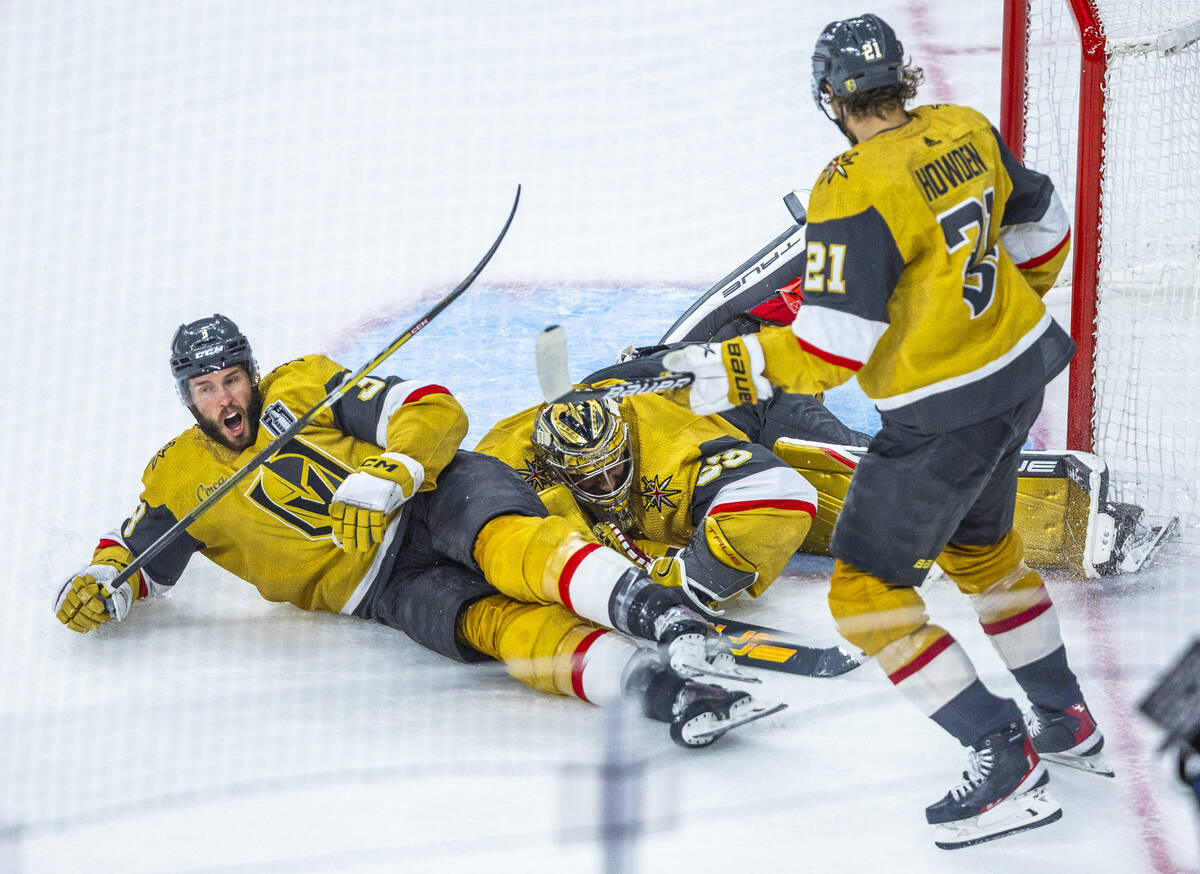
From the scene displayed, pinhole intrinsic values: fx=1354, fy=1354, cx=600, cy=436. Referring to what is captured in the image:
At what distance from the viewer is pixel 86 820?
2.05 meters

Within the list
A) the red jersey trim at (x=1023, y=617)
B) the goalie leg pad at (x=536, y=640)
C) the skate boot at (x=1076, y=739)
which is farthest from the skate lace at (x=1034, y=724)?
the goalie leg pad at (x=536, y=640)

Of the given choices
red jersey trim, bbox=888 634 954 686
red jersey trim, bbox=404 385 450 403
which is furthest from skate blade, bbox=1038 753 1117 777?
red jersey trim, bbox=404 385 450 403

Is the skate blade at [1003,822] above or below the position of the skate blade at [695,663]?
below

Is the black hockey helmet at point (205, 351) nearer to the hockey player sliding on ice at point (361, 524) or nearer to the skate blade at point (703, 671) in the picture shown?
the hockey player sliding on ice at point (361, 524)

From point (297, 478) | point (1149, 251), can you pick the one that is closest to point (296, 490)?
point (297, 478)

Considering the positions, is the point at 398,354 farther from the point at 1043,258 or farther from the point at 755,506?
the point at 1043,258

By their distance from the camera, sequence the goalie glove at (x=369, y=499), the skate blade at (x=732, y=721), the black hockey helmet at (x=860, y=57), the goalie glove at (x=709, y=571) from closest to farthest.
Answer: the black hockey helmet at (x=860, y=57) → the skate blade at (x=732, y=721) → the goalie glove at (x=369, y=499) → the goalie glove at (x=709, y=571)

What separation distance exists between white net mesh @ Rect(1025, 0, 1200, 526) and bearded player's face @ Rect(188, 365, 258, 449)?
1930mm

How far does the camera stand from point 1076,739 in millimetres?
2197

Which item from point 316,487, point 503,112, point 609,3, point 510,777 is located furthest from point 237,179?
point 510,777

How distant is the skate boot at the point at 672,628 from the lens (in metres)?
2.37

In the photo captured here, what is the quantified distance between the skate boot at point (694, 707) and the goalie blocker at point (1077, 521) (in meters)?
0.95

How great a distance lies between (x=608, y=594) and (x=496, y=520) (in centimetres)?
37

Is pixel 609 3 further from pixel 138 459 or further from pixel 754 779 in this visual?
Result: pixel 754 779
